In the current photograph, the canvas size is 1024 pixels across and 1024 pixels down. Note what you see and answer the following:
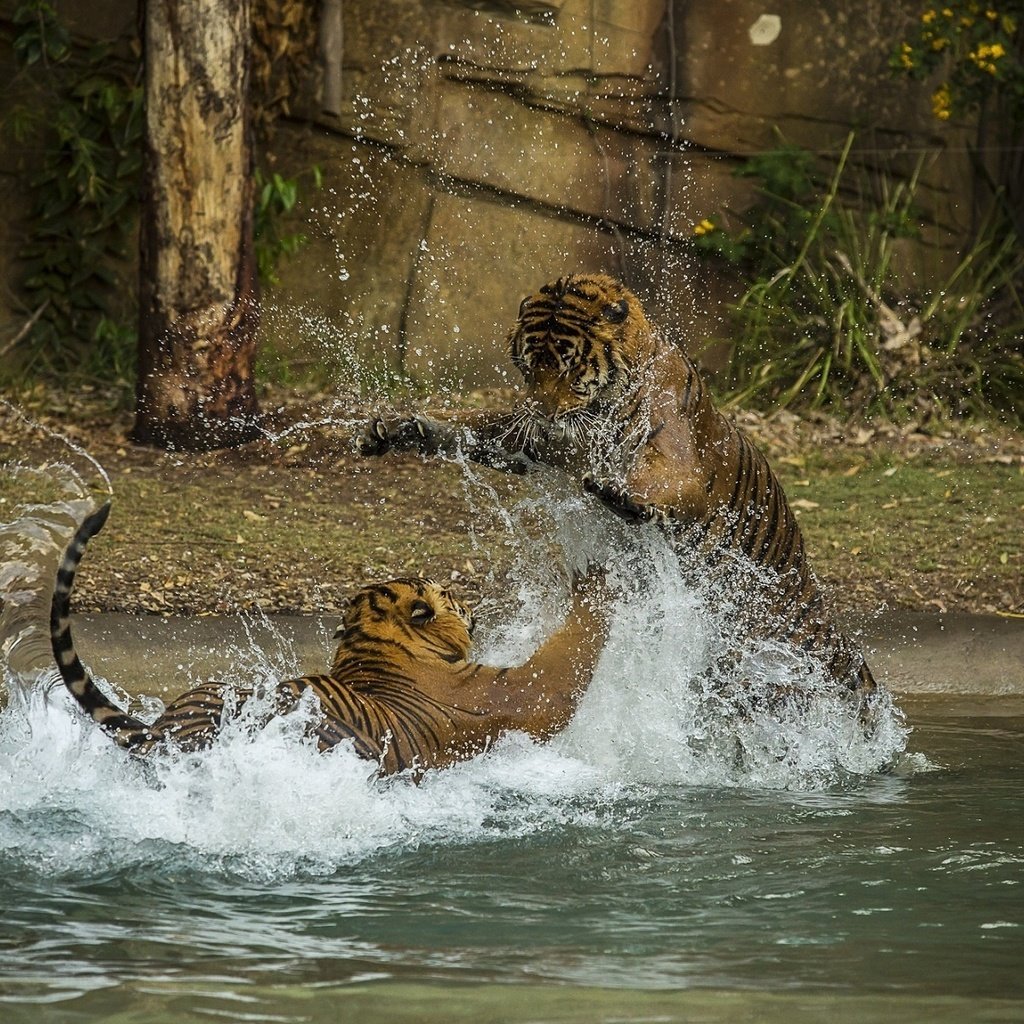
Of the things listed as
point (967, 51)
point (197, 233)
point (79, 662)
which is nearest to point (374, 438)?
point (79, 662)

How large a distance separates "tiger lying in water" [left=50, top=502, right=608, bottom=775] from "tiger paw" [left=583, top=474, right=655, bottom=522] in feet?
0.99

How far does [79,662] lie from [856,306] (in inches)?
244

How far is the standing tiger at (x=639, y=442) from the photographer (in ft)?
13.4

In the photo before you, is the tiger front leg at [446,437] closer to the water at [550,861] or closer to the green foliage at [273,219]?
the water at [550,861]

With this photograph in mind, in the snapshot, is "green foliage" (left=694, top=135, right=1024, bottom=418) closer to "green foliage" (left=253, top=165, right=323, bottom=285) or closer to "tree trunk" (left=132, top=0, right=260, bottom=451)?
"green foliage" (left=253, top=165, right=323, bottom=285)

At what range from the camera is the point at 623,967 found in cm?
306

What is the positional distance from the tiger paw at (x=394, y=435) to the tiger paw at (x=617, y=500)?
1.85 feet

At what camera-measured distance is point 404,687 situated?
3900 mm

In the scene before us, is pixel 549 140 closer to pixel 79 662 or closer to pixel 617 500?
pixel 617 500

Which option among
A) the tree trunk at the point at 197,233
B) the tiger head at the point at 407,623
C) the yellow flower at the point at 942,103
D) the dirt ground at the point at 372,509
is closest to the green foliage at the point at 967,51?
the yellow flower at the point at 942,103

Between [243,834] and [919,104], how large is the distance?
23.8ft

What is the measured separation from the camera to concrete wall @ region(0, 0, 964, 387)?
9.36m

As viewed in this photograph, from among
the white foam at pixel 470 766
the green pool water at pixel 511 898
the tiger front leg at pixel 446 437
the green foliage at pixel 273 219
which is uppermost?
the green foliage at pixel 273 219

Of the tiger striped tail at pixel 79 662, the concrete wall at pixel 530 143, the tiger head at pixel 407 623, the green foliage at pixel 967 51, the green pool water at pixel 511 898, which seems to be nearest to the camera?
the green pool water at pixel 511 898
